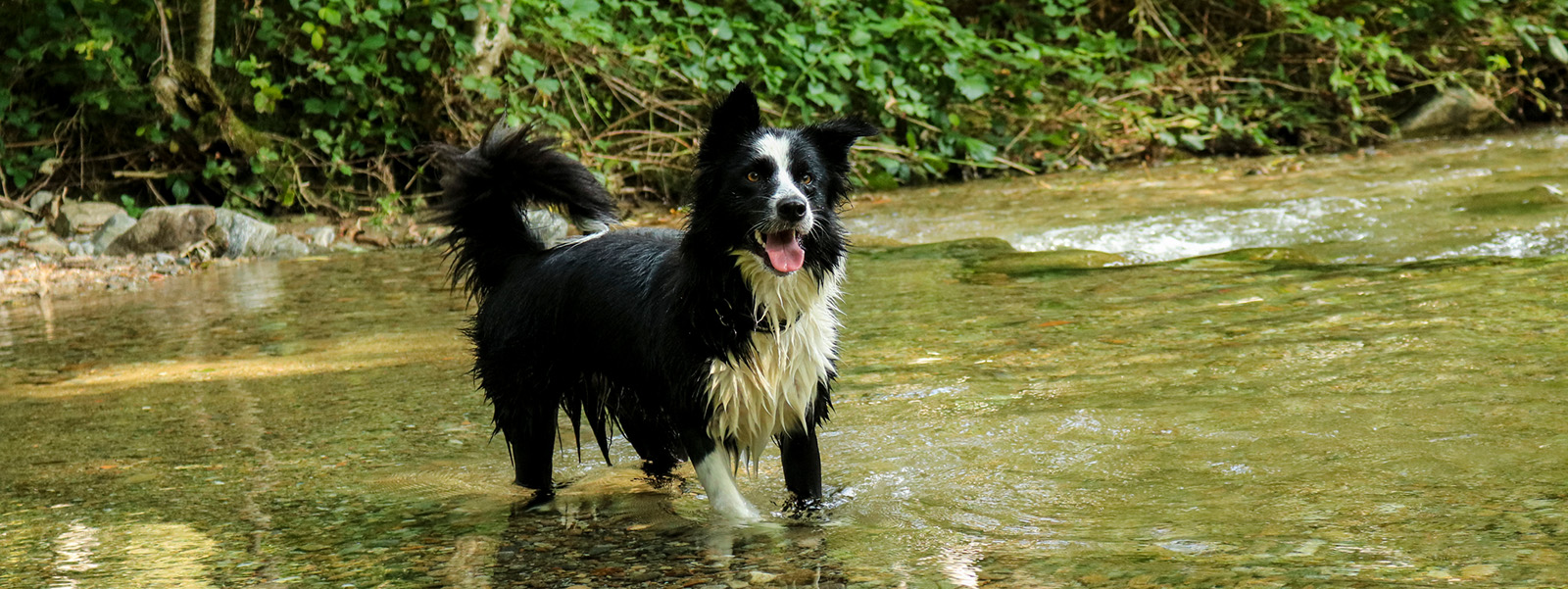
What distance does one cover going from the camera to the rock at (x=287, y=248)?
10352 mm

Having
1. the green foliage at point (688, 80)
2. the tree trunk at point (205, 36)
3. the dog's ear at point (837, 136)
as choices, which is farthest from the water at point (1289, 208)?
the tree trunk at point (205, 36)

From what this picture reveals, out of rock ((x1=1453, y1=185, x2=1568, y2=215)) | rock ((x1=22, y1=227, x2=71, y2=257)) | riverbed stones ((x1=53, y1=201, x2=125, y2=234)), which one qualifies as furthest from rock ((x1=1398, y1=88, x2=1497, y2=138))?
rock ((x1=22, y1=227, x2=71, y2=257))

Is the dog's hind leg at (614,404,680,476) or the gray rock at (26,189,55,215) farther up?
the gray rock at (26,189,55,215)

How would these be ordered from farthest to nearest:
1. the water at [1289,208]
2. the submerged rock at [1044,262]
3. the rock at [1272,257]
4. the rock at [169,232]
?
the rock at [169,232] → the water at [1289,208] → the submerged rock at [1044,262] → the rock at [1272,257]

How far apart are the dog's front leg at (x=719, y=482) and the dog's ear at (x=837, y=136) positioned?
89cm

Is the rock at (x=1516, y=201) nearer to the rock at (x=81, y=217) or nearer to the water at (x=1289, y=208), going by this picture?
the water at (x=1289, y=208)

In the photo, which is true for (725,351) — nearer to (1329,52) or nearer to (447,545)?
(447,545)

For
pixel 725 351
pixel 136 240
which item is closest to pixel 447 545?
pixel 725 351

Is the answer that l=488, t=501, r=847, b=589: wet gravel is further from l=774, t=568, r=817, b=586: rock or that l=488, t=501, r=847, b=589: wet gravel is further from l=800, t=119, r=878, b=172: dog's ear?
l=800, t=119, r=878, b=172: dog's ear

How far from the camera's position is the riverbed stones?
10.6 m

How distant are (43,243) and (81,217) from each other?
64 centimetres

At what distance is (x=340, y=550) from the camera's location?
348cm

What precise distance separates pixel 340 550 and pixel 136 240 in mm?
7577

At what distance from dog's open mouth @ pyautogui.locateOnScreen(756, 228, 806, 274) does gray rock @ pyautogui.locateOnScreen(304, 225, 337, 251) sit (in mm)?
7631
